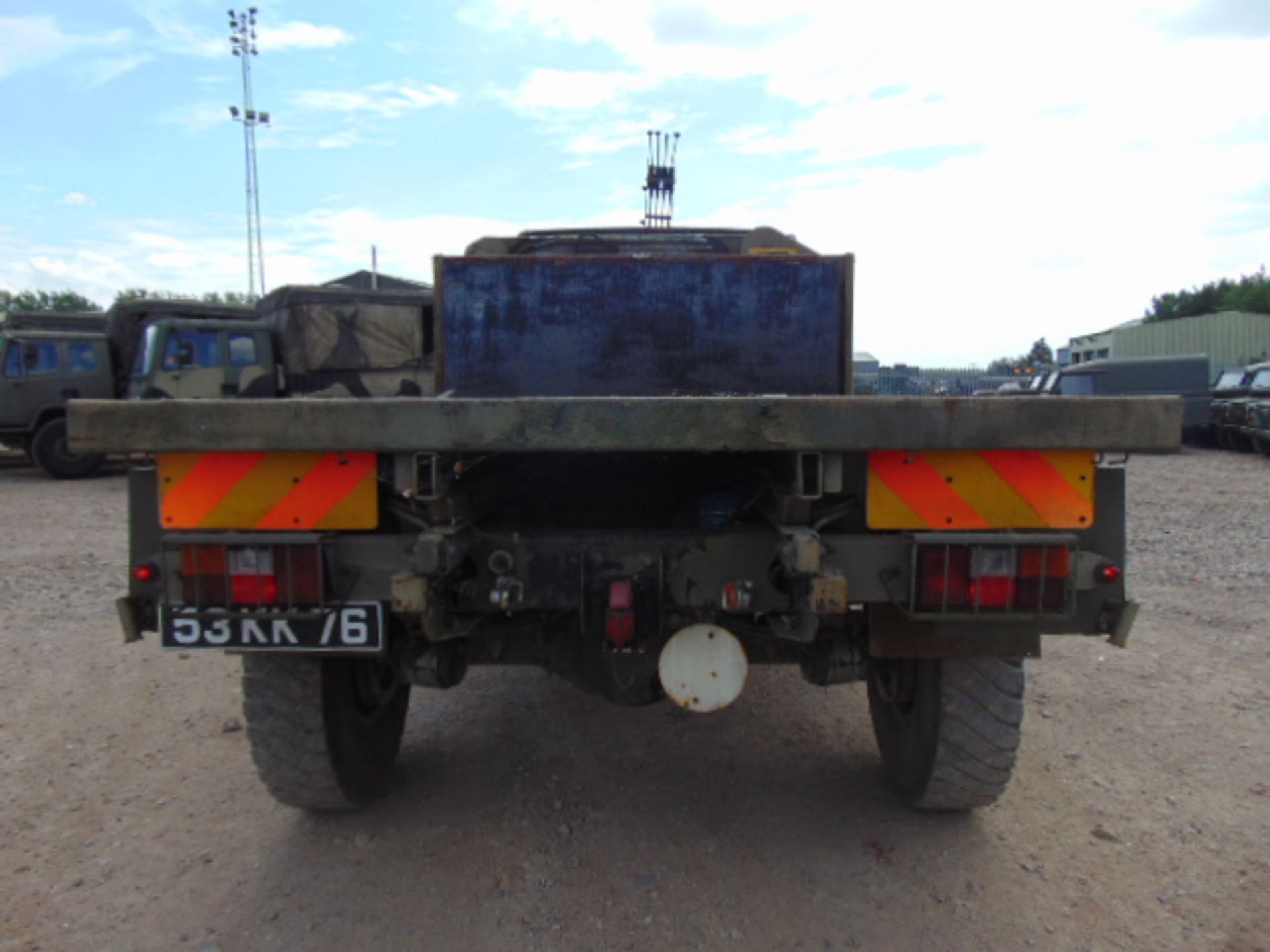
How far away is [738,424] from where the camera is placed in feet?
6.89

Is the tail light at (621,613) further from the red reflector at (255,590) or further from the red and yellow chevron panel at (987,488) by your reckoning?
Answer: the red reflector at (255,590)

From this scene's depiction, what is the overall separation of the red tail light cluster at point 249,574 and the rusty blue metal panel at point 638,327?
1.36 meters

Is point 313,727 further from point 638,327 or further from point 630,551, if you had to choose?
point 638,327

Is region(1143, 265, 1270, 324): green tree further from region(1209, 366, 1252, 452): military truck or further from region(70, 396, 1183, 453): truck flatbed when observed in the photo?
region(70, 396, 1183, 453): truck flatbed

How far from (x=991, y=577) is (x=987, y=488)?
0.72ft

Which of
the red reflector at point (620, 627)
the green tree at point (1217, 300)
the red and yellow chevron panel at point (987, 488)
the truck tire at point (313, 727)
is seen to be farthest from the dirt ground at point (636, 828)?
the green tree at point (1217, 300)

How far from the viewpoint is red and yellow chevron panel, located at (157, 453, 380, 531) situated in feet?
7.50

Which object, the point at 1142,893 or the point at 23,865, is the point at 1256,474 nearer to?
the point at 1142,893

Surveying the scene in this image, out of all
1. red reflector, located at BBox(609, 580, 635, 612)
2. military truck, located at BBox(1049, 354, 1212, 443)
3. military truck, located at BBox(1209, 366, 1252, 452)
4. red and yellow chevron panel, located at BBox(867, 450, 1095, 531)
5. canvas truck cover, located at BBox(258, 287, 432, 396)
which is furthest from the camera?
military truck, located at BBox(1049, 354, 1212, 443)

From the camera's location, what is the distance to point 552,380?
11.5 feet

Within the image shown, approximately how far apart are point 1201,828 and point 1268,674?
199 centimetres

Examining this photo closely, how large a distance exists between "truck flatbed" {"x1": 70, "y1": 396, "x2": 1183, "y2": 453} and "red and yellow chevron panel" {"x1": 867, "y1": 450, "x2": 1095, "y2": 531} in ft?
0.39

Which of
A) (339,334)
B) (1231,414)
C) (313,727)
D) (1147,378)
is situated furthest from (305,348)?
(1147,378)

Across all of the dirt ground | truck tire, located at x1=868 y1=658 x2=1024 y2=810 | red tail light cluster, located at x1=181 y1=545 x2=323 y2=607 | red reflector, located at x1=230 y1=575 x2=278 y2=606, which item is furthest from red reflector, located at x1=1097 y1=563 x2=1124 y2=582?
red reflector, located at x1=230 y1=575 x2=278 y2=606
